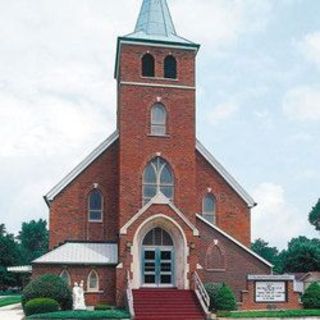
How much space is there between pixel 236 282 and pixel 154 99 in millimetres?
12071

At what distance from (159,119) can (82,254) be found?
30.9 ft

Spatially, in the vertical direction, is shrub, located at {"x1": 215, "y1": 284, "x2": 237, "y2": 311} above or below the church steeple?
below

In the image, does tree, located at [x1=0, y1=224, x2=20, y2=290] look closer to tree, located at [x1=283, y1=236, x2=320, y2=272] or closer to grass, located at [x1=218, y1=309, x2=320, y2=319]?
tree, located at [x1=283, y1=236, x2=320, y2=272]

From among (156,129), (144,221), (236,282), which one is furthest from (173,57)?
(236,282)

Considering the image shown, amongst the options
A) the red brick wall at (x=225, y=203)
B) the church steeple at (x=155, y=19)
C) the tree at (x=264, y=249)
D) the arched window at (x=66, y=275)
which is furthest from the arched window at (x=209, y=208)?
the tree at (x=264, y=249)

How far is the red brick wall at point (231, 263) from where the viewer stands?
37.5 meters

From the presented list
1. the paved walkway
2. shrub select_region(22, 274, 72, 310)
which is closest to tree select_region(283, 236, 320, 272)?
the paved walkway

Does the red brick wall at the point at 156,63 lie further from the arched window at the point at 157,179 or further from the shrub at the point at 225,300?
the shrub at the point at 225,300

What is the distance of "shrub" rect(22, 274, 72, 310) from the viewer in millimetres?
31359

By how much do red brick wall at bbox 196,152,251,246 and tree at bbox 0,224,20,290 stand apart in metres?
41.8

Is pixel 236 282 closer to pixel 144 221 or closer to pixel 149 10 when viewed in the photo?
pixel 144 221

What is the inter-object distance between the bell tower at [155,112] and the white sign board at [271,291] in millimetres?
5733

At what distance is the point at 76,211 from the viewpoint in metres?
38.3

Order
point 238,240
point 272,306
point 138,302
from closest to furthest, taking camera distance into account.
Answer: point 138,302 → point 272,306 → point 238,240
